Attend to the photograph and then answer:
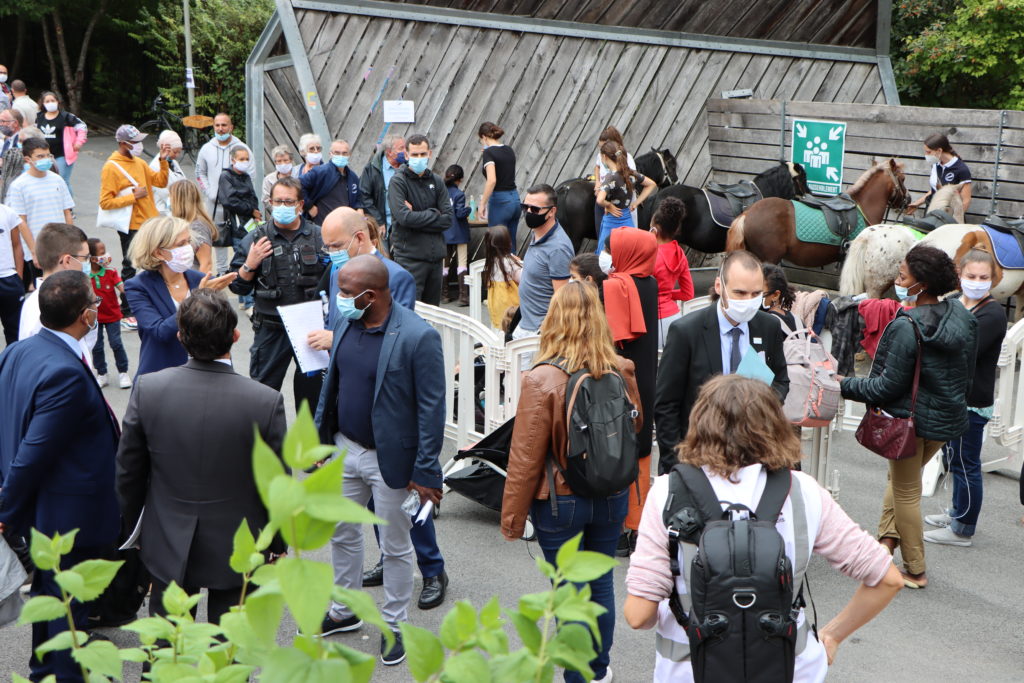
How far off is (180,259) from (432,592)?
2301 millimetres

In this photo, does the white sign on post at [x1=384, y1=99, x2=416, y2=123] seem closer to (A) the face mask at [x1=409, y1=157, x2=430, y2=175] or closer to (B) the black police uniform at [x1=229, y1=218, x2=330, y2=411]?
(A) the face mask at [x1=409, y1=157, x2=430, y2=175]

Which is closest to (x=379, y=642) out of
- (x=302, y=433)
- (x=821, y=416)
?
(x=821, y=416)

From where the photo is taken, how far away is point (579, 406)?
4.16 m

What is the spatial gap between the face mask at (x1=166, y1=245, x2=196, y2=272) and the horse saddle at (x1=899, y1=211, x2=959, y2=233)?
7.50 m

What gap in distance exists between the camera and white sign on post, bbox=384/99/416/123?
12.9m

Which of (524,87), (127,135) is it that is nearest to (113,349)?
(127,135)

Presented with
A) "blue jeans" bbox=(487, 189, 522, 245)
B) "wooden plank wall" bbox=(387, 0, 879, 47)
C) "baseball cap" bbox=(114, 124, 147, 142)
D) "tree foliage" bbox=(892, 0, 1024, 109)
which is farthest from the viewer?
Answer: "tree foliage" bbox=(892, 0, 1024, 109)

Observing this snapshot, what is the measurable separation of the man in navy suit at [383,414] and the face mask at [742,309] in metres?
1.40

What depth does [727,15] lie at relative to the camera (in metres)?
14.6

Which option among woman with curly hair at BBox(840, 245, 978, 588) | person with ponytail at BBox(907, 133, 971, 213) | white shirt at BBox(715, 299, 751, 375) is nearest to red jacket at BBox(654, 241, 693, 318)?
woman with curly hair at BBox(840, 245, 978, 588)

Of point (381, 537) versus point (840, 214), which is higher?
point (840, 214)

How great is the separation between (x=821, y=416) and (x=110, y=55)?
26544mm

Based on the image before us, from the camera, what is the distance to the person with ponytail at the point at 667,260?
7113 millimetres

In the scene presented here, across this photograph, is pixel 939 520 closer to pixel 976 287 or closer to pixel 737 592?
pixel 976 287
